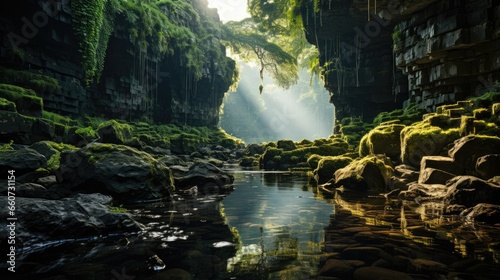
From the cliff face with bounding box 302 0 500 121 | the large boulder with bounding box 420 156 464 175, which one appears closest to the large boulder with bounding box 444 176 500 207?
the large boulder with bounding box 420 156 464 175

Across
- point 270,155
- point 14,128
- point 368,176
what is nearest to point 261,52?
point 270,155

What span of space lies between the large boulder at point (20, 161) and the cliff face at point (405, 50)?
13732 mm

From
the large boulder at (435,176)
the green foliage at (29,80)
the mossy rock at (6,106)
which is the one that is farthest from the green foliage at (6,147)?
the large boulder at (435,176)

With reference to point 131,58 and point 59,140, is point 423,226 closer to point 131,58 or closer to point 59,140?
point 59,140

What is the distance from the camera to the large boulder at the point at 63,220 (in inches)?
142

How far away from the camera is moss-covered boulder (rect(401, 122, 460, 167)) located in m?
8.54

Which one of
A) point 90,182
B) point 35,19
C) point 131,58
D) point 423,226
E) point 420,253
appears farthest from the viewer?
point 131,58

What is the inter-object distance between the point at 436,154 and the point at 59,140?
1280cm

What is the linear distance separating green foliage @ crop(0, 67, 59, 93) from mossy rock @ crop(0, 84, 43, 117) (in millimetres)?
2702

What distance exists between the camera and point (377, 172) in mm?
8391

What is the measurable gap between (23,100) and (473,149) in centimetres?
1459

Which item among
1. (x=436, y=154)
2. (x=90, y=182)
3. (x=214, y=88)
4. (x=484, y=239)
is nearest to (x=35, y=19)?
(x=90, y=182)

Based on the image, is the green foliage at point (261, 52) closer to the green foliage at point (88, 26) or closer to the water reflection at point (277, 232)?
the green foliage at point (88, 26)

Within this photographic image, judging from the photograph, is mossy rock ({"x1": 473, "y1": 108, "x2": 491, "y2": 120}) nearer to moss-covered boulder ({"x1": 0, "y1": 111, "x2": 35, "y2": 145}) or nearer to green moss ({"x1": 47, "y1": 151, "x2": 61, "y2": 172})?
green moss ({"x1": 47, "y1": 151, "x2": 61, "y2": 172})
